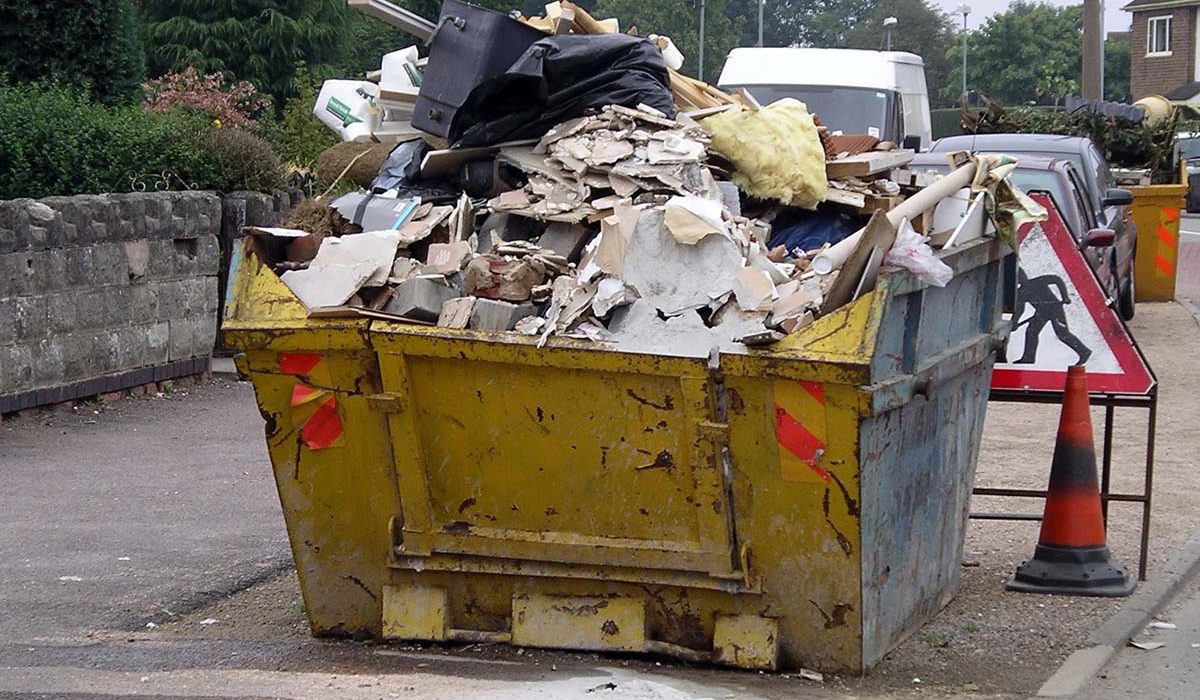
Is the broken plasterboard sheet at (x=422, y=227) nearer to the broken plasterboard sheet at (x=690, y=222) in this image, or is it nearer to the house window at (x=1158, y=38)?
the broken plasterboard sheet at (x=690, y=222)

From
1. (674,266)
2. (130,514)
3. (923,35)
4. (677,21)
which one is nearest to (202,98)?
(130,514)

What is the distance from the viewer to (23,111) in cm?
1075

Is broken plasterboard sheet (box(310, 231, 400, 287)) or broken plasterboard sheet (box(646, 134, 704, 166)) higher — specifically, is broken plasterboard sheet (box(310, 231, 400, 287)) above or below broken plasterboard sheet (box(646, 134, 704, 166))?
below

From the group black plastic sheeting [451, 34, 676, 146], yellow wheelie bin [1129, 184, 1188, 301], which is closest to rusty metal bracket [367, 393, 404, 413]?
black plastic sheeting [451, 34, 676, 146]

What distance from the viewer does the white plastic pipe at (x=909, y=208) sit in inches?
190

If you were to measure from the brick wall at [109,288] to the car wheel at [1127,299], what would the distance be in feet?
26.2

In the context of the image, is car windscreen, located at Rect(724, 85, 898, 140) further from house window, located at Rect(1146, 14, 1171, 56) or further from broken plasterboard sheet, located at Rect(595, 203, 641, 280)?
house window, located at Rect(1146, 14, 1171, 56)

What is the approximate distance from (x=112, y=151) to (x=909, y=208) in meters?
Result: 7.54

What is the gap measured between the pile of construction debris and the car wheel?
9461 millimetres

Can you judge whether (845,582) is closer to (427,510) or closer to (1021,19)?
(427,510)

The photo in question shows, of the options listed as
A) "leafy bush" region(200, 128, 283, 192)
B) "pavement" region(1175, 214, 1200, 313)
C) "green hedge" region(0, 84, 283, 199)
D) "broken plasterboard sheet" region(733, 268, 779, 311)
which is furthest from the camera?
"pavement" region(1175, 214, 1200, 313)

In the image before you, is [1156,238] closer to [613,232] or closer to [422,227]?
[422,227]

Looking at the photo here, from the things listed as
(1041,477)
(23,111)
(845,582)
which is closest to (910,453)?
(845,582)

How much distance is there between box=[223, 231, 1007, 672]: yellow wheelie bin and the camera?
455cm
